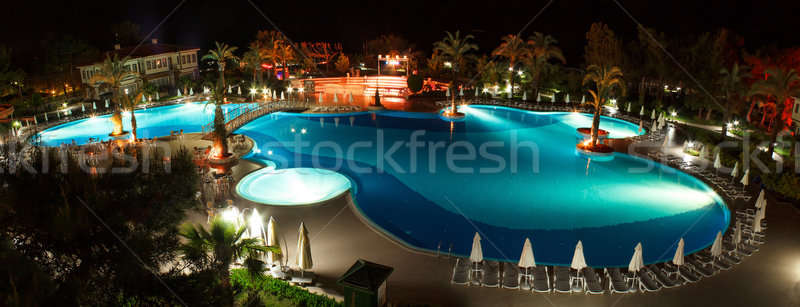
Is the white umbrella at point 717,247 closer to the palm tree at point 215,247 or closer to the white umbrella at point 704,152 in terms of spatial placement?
the white umbrella at point 704,152

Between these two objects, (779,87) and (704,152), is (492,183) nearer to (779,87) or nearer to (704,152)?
(704,152)

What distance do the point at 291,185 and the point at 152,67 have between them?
104 ft

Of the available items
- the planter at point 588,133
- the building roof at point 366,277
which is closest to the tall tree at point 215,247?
the building roof at point 366,277

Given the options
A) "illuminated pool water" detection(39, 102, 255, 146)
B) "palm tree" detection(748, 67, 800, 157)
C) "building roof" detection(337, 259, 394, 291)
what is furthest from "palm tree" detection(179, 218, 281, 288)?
"palm tree" detection(748, 67, 800, 157)

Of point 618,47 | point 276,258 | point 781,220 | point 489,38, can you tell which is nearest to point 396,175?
point 276,258

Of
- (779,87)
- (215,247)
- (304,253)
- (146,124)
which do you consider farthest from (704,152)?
(146,124)

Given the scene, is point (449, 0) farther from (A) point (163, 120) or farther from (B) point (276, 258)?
(B) point (276, 258)

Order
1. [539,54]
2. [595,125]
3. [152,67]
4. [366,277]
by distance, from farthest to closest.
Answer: [152,67]
[539,54]
[595,125]
[366,277]

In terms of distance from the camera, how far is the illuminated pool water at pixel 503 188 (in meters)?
15.8

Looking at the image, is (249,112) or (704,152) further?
(249,112)

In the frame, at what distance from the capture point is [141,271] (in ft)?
Result: 24.3

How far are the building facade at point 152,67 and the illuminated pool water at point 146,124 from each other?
5628mm

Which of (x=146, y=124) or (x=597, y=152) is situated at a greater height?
(x=146, y=124)

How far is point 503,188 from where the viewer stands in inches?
800
